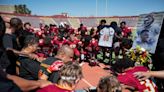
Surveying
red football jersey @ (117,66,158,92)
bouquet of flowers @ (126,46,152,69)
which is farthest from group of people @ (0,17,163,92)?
bouquet of flowers @ (126,46,152,69)

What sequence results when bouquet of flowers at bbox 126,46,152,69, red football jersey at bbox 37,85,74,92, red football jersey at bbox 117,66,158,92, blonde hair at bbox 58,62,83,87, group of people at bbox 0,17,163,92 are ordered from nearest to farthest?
group of people at bbox 0,17,163,92 → red football jersey at bbox 37,85,74,92 → blonde hair at bbox 58,62,83,87 → red football jersey at bbox 117,66,158,92 → bouquet of flowers at bbox 126,46,152,69

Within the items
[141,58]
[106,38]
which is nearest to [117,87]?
[141,58]

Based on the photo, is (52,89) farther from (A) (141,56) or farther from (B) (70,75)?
(A) (141,56)

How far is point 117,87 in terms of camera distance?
4.16 metres

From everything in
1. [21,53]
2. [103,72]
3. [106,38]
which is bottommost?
[103,72]

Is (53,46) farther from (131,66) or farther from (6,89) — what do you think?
(6,89)

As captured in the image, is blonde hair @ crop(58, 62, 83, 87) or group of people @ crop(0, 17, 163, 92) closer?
group of people @ crop(0, 17, 163, 92)

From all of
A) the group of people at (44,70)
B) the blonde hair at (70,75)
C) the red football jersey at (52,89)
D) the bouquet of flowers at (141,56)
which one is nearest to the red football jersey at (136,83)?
the group of people at (44,70)

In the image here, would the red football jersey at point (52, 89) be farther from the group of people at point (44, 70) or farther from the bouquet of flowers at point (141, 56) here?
the bouquet of flowers at point (141, 56)

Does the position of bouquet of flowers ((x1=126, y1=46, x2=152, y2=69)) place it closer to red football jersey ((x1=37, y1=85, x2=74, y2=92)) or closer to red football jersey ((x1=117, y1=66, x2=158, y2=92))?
red football jersey ((x1=117, y1=66, x2=158, y2=92))

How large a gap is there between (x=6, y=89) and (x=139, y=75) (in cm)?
287

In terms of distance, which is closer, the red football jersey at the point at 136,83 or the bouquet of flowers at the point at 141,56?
the red football jersey at the point at 136,83

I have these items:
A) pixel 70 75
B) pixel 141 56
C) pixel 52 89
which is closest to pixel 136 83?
pixel 70 75

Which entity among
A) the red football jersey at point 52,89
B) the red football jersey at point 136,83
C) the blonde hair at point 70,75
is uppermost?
the blonde hair at point 70,75
